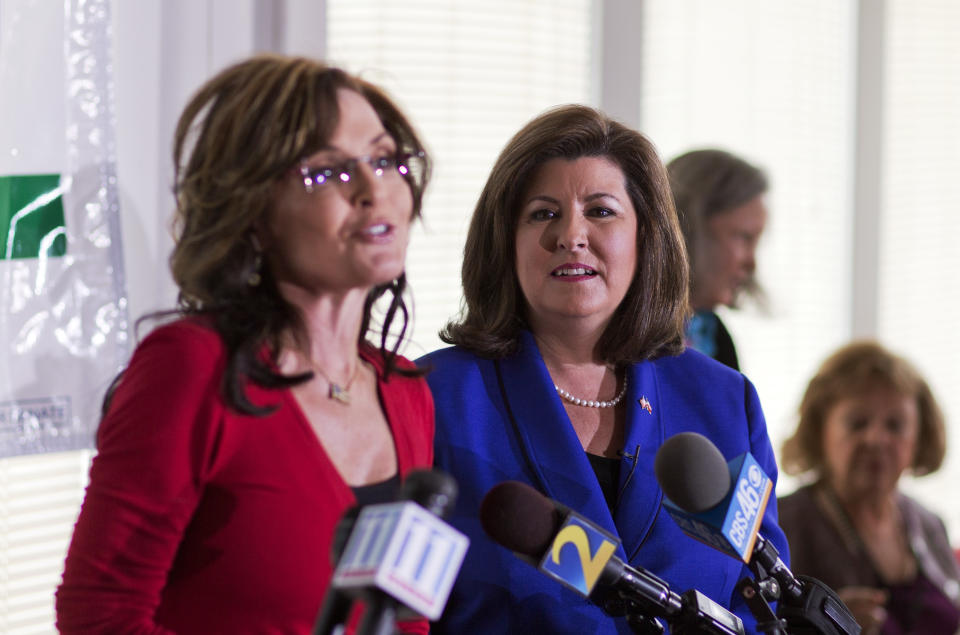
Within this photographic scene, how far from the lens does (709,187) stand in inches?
108

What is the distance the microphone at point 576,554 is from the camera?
1079 millimetres

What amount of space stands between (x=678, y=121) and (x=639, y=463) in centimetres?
217

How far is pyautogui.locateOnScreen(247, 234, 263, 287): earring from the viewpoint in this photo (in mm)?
1202

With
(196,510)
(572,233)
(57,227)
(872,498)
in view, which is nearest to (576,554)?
(196,510)

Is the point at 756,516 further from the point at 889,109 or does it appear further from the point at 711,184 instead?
the point at 889,109

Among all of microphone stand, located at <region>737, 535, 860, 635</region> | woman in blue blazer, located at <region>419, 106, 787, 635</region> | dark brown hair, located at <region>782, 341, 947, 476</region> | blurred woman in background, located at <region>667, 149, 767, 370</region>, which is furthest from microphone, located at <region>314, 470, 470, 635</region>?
dark brown hair, located at <region>782, 341, 947, 476</region>

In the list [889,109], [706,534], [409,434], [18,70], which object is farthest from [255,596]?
[889,109]

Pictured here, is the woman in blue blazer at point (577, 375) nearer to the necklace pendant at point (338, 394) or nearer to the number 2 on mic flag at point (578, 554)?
the necklace pendant at point (338, 394)

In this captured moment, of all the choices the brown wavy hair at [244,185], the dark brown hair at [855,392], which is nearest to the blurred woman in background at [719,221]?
the dark brown hair at [855,392]

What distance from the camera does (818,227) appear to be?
4.29 meters

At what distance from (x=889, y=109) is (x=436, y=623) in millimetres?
3706

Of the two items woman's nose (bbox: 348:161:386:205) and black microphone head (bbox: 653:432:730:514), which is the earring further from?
black microphone head (bbox: 653:432:730:514)

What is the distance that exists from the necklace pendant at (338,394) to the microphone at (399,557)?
0.41m

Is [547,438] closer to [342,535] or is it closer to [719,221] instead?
[342,535]
